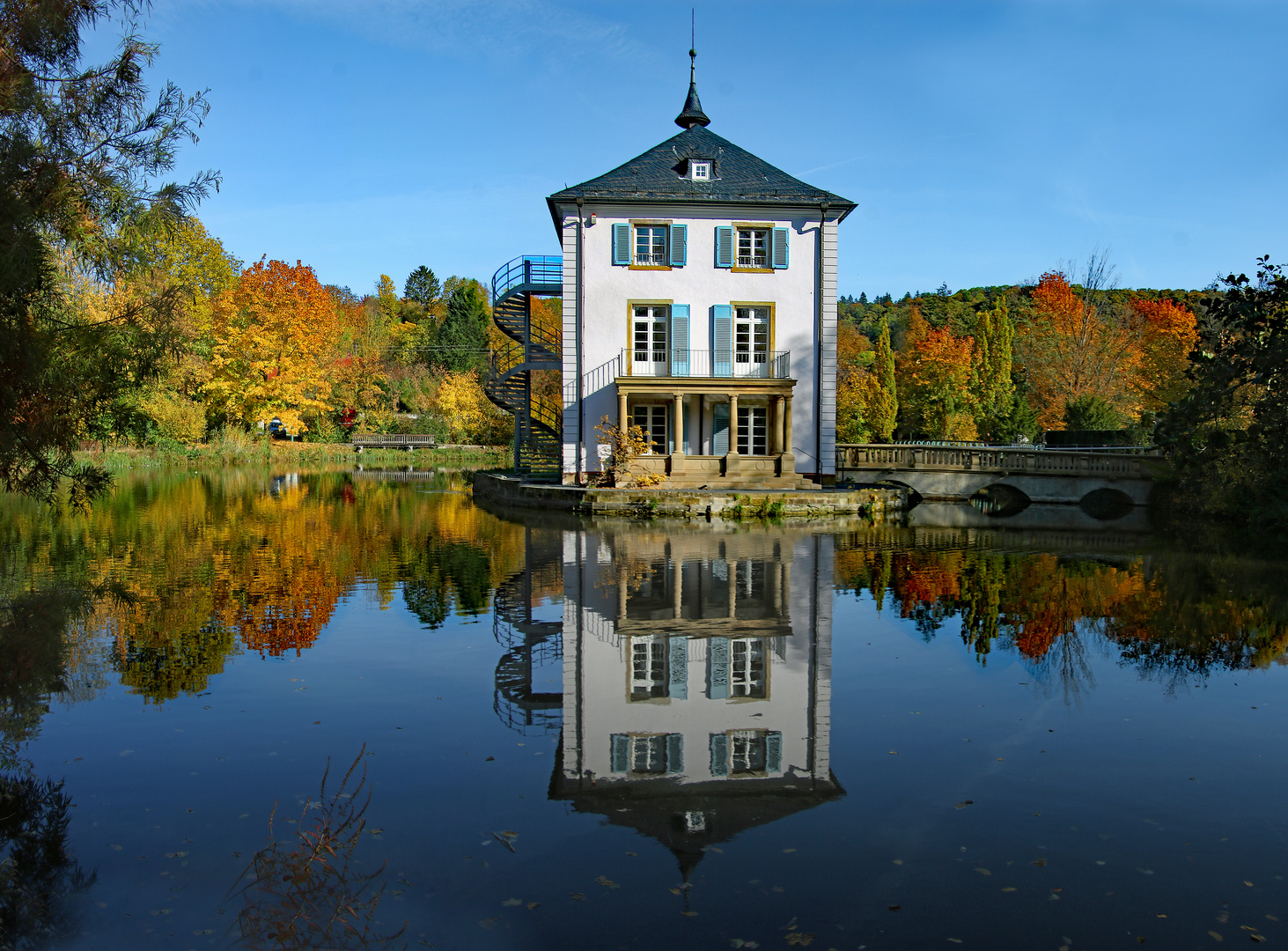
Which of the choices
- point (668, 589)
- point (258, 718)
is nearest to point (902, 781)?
point (258, 718)

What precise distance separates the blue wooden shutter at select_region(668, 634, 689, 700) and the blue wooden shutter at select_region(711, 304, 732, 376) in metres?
19.0

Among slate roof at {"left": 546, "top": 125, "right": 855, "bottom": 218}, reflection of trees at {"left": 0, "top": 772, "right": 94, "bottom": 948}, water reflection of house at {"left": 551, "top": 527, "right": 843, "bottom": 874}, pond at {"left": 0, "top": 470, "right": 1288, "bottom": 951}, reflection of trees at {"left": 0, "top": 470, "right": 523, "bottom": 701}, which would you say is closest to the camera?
reflection of trees at {"left": 0, "top": 772, "right": 94, "bottom": 948}

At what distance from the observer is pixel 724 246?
91.0 feet

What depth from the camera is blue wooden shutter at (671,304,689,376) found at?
1093 inches

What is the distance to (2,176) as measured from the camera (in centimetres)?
859

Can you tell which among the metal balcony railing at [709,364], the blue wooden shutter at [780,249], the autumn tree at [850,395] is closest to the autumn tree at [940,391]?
the autumn tree at [850,395]

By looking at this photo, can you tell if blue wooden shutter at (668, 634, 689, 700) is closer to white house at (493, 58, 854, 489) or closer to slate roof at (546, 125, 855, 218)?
white house at (493, 58, 854, 489)

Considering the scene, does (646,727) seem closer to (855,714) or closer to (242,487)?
(855,714)

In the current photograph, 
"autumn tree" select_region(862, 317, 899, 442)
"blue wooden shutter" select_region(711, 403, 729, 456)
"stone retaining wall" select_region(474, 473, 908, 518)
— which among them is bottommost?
"stone retaining wall" select_region(474, 473, 908, 518)

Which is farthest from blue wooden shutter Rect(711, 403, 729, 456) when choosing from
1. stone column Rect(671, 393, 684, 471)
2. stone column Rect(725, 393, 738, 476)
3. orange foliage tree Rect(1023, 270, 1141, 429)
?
orange foliage tree Rect(1023, 270, 1141, 429)

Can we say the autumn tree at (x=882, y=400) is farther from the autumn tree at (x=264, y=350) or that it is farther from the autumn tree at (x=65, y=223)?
the autumn tree at (x=65, y=223)

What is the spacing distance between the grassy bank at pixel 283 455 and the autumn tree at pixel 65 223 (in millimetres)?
32665

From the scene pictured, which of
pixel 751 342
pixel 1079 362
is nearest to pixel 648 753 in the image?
pixel 751 342

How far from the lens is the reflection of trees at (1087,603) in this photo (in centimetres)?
937
